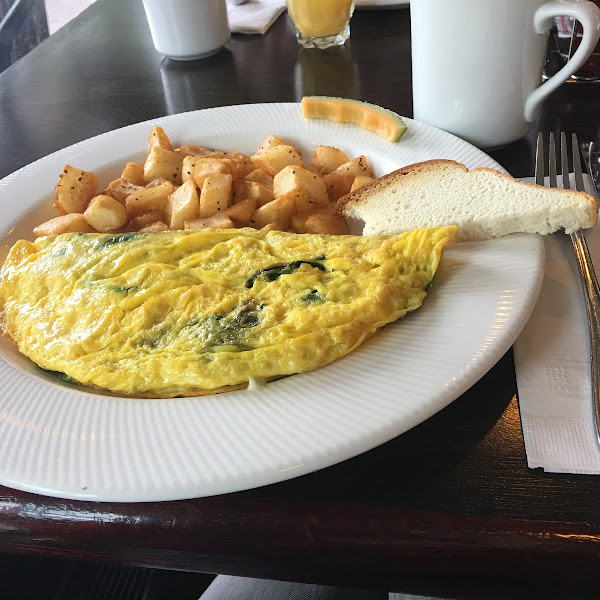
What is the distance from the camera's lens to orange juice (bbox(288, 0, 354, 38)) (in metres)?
1.89

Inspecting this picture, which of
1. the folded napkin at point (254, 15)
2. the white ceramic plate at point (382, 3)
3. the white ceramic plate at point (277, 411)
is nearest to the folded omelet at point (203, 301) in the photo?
the white ceramic plate at point (277, 411)

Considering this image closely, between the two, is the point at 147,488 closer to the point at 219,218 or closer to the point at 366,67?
the point at 219,218

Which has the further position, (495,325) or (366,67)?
(366,67)

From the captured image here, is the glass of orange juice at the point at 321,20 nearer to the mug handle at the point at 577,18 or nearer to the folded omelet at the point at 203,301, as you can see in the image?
the mug handle at the point at 577,18

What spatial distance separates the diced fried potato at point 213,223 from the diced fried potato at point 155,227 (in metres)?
0.06

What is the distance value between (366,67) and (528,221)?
1.16 m

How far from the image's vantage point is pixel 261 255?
3.41 ft

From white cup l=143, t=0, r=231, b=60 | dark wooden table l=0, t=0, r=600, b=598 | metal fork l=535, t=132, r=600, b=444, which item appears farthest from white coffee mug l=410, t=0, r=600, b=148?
white cup l=143, t=0, r=231, b=60

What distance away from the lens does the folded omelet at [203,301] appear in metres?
0.84

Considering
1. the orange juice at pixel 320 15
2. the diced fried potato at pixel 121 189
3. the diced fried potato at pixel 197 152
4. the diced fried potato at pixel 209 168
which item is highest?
the orange juice at pixel 320 15

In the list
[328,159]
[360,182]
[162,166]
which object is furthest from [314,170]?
[162,166]

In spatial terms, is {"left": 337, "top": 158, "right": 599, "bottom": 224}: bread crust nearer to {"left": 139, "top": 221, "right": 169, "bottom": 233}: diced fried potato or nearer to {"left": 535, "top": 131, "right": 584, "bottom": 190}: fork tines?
{"left": 535, "top": 131, "right": 584, "bottom": 190}: fork tines

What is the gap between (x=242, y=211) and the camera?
1279 millimetres

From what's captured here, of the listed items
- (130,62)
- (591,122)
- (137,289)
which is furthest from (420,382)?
(130,62)
